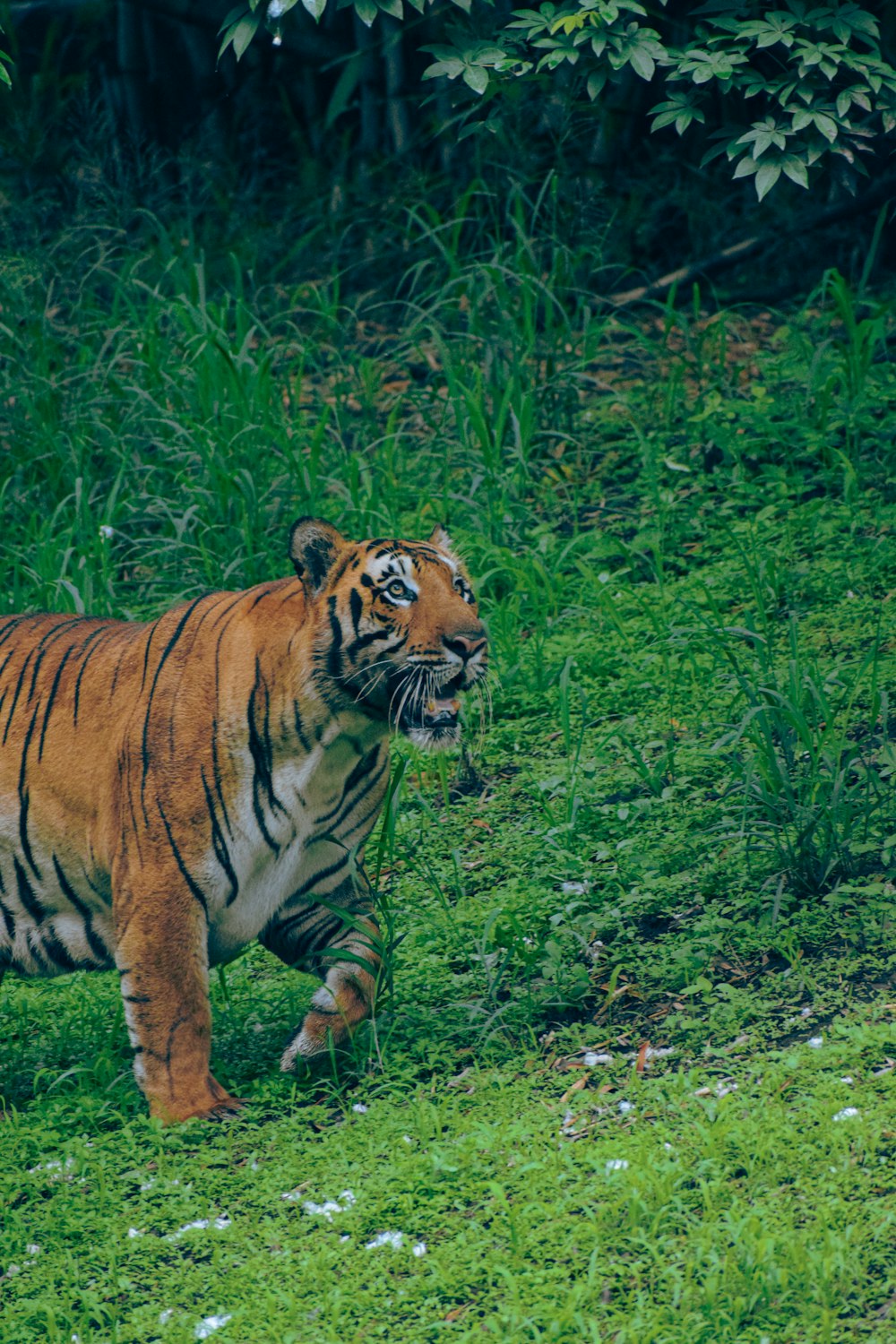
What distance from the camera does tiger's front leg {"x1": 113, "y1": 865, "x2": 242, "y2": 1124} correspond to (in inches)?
Result: 140

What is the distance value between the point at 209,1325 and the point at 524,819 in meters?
2.09

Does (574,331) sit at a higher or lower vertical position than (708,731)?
higher

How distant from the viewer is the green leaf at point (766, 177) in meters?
3.63

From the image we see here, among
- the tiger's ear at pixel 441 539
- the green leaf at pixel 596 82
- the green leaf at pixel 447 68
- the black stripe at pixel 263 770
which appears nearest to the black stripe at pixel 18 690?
the black stripe at pixel 263 770

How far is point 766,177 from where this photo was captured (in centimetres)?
371

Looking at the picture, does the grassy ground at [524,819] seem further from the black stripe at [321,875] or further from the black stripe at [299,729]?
the black stripe at [299,729]

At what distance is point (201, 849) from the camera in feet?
11.8

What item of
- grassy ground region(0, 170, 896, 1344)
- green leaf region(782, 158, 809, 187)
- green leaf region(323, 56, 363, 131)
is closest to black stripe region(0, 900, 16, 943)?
grassy ground region(0, 170, 896, 1344)

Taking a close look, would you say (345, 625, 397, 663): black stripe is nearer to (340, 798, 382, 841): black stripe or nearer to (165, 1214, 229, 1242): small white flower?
(340, 798, 382, 841): black stripe

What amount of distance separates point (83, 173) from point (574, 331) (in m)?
2.72

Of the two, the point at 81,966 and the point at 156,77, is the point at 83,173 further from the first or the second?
the point at 81,966

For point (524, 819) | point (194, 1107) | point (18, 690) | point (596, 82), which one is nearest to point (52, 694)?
point (18, 690)

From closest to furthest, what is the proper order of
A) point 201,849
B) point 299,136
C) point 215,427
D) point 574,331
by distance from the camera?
point 201,849 → point 215,427 → point 574,331 → point 299,136

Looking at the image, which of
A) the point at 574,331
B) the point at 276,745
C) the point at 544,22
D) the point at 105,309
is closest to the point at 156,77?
the point at 105,309
